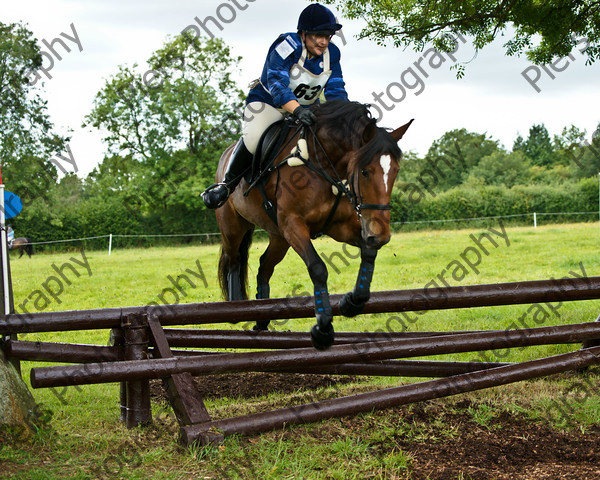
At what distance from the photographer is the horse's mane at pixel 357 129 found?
3.35 metres

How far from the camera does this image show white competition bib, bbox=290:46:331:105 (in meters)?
4.17

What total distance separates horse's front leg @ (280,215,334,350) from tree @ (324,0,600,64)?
14.7 ft

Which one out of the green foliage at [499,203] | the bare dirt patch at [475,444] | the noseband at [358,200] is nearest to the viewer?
the bare dirt patch at [475,444]

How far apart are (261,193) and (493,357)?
3.06 meters

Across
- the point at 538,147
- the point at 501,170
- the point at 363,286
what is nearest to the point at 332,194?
the point at 363,286

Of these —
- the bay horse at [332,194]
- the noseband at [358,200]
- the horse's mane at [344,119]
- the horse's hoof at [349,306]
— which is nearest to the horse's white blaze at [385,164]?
the bay horse at [332,194]

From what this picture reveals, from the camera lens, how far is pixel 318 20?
395 centimetres

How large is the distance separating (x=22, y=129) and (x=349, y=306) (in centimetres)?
2688

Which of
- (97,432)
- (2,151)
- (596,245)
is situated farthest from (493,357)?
(2,151)

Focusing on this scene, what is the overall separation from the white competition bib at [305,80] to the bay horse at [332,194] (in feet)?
0.99

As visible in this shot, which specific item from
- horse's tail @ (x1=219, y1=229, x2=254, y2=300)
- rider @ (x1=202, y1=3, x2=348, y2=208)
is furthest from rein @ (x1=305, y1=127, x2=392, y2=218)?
horse's tail @ (x1=219, y1=229, x2=254, y2=300)

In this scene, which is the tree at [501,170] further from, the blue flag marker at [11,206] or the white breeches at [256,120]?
the blue flag marker at [11,206]

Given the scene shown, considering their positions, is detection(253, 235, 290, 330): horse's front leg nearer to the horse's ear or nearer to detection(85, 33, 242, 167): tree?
the horse's ear

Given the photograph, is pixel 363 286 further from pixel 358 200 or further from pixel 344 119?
pixel 344 119
